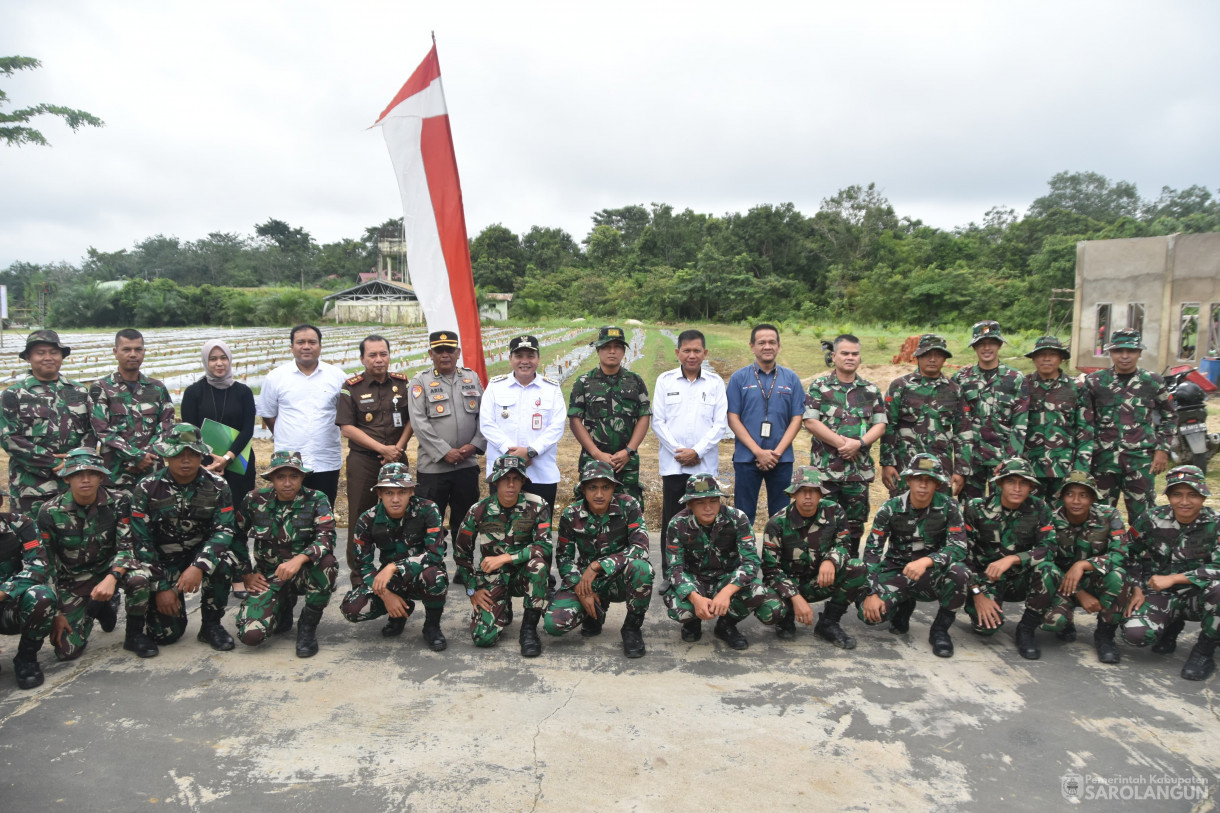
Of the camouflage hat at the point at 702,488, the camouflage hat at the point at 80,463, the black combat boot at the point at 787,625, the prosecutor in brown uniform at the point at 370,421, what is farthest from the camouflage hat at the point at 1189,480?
the camouflage hat at the point at 80,463

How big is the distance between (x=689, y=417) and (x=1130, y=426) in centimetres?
284

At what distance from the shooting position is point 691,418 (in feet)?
15.9

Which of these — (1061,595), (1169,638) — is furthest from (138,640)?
(1169,638)

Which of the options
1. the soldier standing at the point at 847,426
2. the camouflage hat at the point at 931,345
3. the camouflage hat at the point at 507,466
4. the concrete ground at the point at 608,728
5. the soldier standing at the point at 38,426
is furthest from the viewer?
the camouflage hat at the point at 931,345

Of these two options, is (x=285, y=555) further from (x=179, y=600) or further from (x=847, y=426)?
(x=847, y=426)

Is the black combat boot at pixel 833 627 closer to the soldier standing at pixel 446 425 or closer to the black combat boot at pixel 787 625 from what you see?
the black combat boot at pixel 787 625

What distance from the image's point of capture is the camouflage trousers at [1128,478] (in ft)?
15.1

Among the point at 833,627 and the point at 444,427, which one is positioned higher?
the point at 444,427

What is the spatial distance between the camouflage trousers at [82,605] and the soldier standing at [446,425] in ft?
5.22

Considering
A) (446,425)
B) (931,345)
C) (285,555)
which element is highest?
(931,345)

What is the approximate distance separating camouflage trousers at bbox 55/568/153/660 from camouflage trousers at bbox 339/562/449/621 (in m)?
1.04

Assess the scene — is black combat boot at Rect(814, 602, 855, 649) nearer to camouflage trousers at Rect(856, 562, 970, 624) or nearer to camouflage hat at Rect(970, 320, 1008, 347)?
camouflage trousers at Rect(856, 562, 970, 624)

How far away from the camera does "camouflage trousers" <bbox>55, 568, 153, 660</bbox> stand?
12.4 feet

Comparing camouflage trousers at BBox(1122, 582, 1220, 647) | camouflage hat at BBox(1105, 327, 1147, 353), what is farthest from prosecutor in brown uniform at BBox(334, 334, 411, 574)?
camouflage hat at BBox(1105, 327, 1147, 353)
